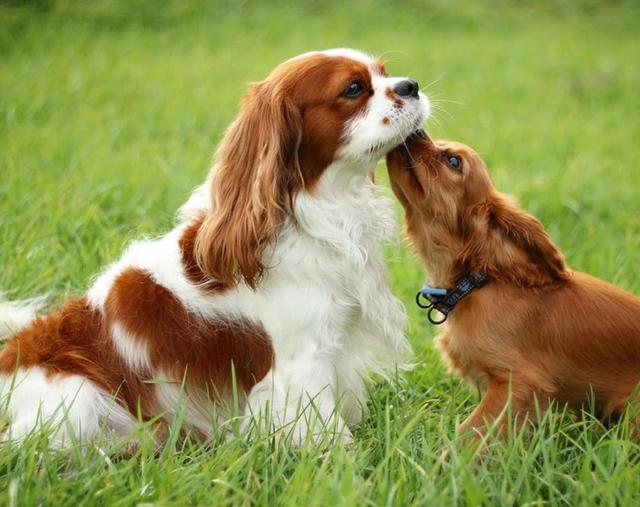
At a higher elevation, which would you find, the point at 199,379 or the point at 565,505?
the point at 199,379

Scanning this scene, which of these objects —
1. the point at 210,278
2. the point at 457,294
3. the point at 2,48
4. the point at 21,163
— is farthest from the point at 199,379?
the point at 2,48

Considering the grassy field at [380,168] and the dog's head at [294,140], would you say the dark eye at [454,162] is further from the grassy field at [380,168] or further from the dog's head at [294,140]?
the grassy field at [380,168]

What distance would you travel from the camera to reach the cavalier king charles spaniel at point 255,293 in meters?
2.71

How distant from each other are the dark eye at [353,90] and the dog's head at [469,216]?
0.93 ft

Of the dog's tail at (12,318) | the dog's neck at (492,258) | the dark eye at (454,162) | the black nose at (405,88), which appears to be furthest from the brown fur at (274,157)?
the dog's tail at (12,318)

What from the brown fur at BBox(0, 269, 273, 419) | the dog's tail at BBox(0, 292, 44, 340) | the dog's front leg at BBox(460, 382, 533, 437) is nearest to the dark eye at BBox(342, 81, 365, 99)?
the brown fur at BBox(0, 269, 273, 419)

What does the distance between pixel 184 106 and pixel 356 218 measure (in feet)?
16.2

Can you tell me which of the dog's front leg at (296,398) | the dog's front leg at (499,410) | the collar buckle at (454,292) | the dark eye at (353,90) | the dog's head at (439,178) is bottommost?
the dog's front leg at (499,410)

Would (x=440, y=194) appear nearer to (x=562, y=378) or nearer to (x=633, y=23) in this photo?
(x=562, y=378)

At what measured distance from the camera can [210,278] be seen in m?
2.80

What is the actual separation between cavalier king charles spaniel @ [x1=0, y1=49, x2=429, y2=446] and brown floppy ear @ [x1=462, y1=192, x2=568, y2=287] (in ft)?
1.33

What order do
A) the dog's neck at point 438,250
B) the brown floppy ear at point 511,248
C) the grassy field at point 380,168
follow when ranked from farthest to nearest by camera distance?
the dog's neck at point 438,250, the brown floppy ear at point 511,248, the grassy field at point 380,168

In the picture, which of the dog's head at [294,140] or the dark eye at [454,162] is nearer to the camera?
the dog's head at [294,140]

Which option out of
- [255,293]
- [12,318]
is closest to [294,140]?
[255,293]
